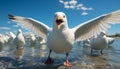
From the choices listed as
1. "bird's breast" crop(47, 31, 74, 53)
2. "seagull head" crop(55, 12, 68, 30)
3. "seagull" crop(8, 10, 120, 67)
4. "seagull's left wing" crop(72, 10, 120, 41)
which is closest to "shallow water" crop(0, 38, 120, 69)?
"seagull" crop(8, 10, 120, 67)

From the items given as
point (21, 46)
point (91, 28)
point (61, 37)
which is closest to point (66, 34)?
point (61, 37)

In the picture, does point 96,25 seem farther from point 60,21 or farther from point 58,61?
point 60,21

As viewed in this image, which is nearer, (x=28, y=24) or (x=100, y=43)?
(x=28, y=24)

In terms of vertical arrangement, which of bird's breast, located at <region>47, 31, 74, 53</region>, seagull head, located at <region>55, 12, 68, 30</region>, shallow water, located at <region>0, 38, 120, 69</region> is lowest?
shallow water, located at <region>0, 38, 120, 69</region>

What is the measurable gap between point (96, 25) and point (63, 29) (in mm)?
2621

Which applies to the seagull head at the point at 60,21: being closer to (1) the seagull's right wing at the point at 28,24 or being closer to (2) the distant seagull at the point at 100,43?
(1) the seagull's right wing at the point at 28,24

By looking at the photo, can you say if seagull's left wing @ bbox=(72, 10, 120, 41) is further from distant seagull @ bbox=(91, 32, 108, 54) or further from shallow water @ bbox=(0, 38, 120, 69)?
distant seagull @ bbox=(91, 32, 108, 54)

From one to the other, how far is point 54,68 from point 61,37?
110 centimetres

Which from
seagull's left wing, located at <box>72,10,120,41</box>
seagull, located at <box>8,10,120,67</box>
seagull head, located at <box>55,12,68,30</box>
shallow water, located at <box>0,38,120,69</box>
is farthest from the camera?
seagull's left wing, located at <box>72,10,120,41</box>

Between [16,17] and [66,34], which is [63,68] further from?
[16,17]

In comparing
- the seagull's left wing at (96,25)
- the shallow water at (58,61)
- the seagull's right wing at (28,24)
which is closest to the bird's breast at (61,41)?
the shallow water at (58,61)

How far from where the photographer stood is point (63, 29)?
7.81m

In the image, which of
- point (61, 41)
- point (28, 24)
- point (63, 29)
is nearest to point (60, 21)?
point (63, 29)

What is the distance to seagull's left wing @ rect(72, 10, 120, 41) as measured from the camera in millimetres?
9469
